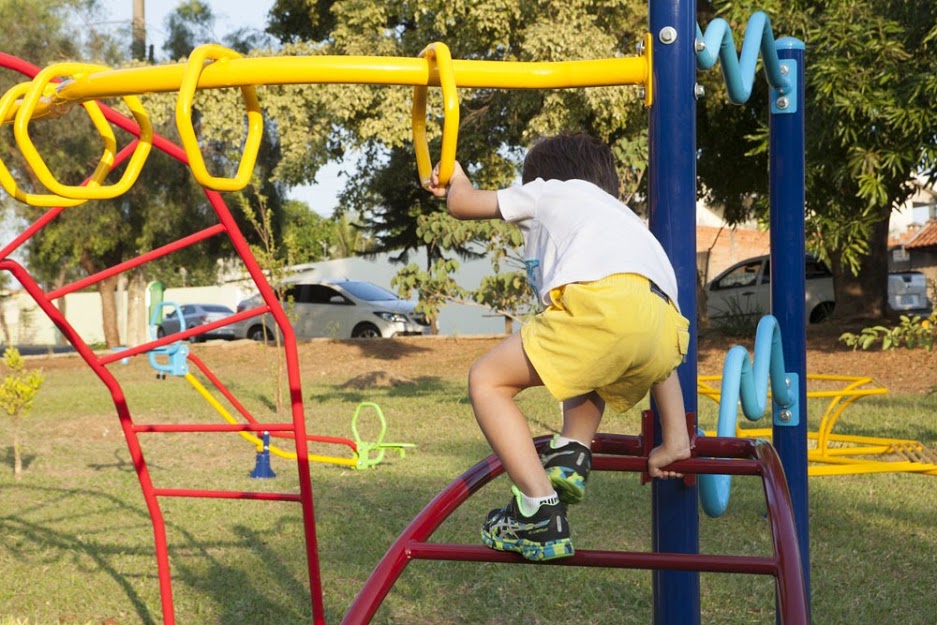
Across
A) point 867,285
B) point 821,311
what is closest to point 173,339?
point 867,285

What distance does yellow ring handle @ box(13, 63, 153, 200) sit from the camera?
1971 mm

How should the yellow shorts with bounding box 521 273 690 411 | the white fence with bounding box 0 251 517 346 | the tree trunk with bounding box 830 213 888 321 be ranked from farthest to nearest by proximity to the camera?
1. the white fence with bounding box 0 251 517 346
2. the tree trunk with bounding box 830 213 888 321
3. the yellow shorts with bounding box 521 273 690 411

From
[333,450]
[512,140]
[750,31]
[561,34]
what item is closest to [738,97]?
[750,31]

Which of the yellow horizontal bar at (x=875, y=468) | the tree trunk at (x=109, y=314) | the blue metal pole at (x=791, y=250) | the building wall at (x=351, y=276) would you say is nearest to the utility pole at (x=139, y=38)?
the tree trunk at (x=109, y=314)

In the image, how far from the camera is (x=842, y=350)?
13500mm

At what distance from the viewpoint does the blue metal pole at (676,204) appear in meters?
2.34

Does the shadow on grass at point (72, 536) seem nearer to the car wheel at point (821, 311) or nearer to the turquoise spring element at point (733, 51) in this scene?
the turquoise spring element at point (733, 51)

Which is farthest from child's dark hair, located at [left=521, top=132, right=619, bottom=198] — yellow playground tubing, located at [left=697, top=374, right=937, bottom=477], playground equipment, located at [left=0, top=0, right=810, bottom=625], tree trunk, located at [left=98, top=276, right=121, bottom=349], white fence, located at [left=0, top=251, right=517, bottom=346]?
white fence, located at [left=0, top=251, right=517, bottom=346]

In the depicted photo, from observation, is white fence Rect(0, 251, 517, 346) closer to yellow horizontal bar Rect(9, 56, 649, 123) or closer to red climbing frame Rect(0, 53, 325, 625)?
red climbing frame Rect(0, 53, 325, 625)

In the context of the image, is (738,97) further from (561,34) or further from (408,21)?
(408,21)

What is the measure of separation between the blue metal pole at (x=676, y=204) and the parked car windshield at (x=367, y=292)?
17860 mm

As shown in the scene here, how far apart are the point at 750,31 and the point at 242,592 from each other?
9.99 ft

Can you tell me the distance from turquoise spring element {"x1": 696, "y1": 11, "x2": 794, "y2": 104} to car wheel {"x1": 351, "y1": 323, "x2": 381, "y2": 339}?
17.4 metres

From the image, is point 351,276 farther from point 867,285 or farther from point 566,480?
point 566,480
